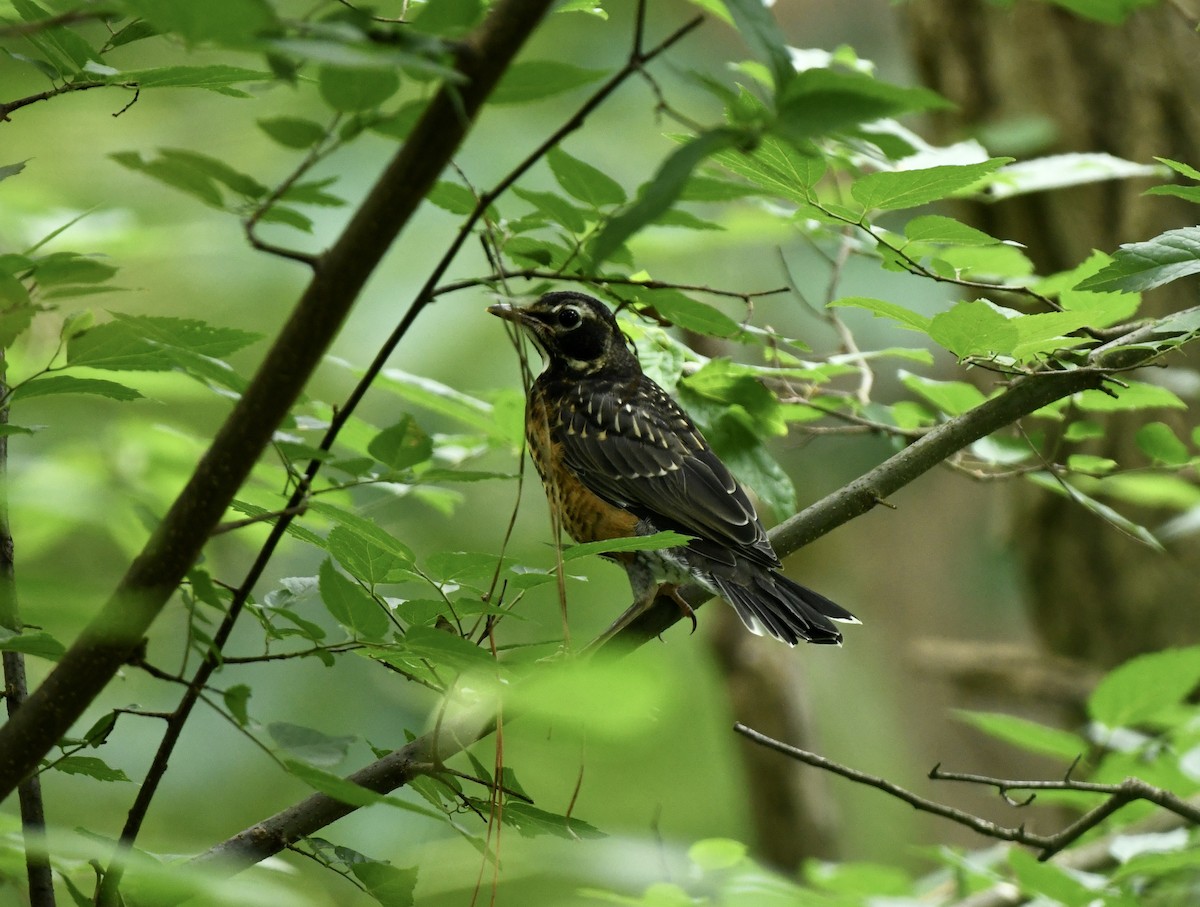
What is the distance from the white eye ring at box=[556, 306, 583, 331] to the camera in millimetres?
3160

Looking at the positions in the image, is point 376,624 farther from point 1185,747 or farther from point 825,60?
point 1185,747

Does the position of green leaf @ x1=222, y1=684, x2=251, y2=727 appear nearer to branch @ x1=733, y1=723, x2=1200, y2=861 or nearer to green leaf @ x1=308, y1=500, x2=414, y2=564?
green leaf @ x1=308, y1=500, x2=414, y2=564

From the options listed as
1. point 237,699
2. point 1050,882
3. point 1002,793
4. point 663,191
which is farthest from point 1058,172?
point 237,699

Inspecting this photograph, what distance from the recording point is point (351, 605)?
121cm

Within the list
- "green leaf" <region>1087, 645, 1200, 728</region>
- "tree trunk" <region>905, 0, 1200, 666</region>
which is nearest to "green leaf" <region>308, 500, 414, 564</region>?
"green leaf" <region>1087, 645, 1200, 728</region>

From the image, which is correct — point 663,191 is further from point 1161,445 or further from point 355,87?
point 1161,445

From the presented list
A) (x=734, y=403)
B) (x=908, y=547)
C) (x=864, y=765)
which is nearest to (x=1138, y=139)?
(x=734, y=403)

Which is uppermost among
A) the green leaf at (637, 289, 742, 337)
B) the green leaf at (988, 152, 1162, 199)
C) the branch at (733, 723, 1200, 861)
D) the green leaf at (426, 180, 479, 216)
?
the green leaf at (426, 180, 479, 216)

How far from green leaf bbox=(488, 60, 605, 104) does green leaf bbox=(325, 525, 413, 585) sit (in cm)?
55

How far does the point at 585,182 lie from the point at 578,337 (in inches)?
76.9

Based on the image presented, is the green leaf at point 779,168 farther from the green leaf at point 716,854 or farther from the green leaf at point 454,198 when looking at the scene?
the green leaf at point 716,854

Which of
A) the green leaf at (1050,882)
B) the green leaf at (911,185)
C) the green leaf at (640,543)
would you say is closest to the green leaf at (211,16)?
the green leaf at (640,543)

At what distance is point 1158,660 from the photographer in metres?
2.24

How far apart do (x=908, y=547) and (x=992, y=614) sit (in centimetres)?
81
